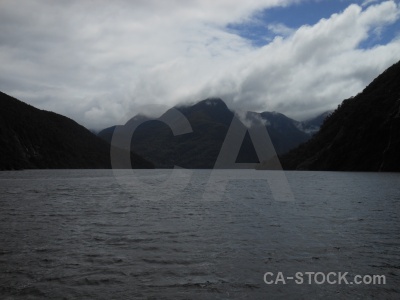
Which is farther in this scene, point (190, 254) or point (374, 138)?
point (374, 138)

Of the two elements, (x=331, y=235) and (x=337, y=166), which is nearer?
(x=331, y=235)

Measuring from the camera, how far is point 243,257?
2011cm

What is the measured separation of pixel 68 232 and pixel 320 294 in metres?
19.2

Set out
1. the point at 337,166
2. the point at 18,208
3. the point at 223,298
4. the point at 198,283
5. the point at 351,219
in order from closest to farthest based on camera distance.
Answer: the point at 223,298 < the point at 198,283 < the point at 351,219 < the point at 18,208 < the point at 337,166

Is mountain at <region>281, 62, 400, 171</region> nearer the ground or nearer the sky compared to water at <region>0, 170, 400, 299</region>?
nearer the sky

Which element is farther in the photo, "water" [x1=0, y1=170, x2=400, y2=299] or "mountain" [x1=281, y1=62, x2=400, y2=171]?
"mountain" [x1=281, y1=62, x2=400, y2=171]

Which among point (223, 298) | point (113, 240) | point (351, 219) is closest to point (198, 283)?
point (223, 298)

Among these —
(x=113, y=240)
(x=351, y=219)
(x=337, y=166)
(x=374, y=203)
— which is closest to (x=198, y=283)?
(x=113, y=240)

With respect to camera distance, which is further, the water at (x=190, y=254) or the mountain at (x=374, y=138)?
the mountain at (x=374, y=138)

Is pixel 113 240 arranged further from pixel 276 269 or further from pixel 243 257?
pixel 276 269

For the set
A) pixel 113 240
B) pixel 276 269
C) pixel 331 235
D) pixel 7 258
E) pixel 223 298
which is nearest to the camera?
pixel 223 298

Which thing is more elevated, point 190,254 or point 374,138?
point 374,138

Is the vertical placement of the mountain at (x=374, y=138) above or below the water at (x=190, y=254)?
above

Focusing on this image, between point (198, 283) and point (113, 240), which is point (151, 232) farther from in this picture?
point (198, 283)
